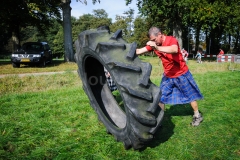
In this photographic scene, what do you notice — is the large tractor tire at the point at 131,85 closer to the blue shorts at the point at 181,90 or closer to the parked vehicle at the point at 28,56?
the blue shorts at the point at 181,90

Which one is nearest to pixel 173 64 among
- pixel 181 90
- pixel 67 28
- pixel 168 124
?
pixel 181 90

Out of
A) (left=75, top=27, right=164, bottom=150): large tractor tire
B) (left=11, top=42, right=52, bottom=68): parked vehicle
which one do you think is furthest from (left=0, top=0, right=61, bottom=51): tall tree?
(left=75, top=27, right=164, bottom=150): large tractor tire

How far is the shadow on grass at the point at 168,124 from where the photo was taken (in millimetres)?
3072

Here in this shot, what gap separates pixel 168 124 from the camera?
3699mm

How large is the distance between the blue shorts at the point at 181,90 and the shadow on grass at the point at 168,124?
43cm

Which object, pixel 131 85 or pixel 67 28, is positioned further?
pixel 67 28

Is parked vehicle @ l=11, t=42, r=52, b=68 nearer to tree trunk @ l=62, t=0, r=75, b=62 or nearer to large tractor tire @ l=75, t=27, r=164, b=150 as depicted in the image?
tree trunk @ l=62, t=0, r=75, b=62

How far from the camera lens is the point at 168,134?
3.28 meters

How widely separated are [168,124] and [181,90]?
665 mm

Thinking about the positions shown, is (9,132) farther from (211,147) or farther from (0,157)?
(211,147)

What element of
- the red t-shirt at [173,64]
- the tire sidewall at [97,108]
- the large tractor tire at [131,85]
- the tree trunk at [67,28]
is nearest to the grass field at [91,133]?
the tire sidewall at [97,108]

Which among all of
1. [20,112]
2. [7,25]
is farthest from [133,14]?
[20,112]

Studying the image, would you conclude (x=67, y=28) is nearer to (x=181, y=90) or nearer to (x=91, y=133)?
(x=181, y=90)

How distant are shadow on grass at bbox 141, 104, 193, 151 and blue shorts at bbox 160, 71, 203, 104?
1.40 ft
